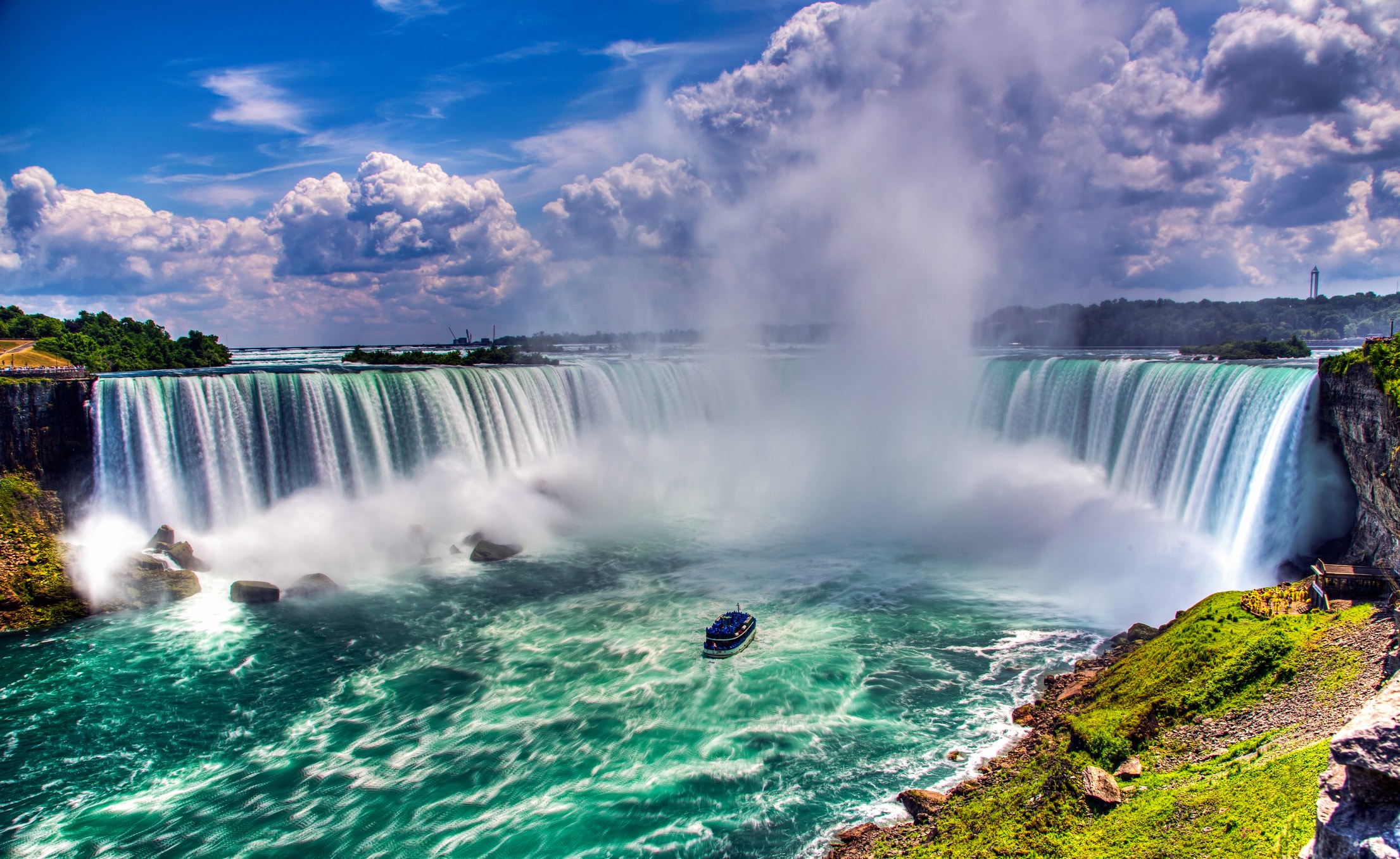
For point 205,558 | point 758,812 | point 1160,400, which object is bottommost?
point 758,812

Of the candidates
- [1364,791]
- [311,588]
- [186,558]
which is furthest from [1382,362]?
[186,558]

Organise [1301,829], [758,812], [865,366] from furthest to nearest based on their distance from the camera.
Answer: [865,366]
[758,812]
[1301,829]

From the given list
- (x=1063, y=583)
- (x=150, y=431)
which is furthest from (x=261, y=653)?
(x=1063, y=583)

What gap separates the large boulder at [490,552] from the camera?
27.6 m

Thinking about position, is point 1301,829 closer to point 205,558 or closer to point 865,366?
point 205,558

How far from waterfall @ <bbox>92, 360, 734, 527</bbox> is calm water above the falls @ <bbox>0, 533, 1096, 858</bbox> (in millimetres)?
5128

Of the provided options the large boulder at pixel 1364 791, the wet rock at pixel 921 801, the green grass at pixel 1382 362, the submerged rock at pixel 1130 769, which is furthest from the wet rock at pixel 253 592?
the green grass at pixel 1382 362

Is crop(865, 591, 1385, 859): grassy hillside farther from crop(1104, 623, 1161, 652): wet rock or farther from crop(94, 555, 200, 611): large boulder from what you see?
crop(94, 555, 200, 611): large boulder

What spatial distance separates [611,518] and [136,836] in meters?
23.0

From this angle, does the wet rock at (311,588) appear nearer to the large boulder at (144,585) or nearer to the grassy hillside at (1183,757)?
the large boulder at (144,585)

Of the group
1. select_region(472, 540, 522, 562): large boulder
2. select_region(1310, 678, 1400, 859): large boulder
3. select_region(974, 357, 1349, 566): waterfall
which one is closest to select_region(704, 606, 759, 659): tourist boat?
select_region(472, 540, 522, 562): large boulder

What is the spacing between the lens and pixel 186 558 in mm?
23781

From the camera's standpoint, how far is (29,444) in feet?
77.1

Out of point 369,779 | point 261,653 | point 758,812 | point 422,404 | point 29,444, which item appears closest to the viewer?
point 758,812
